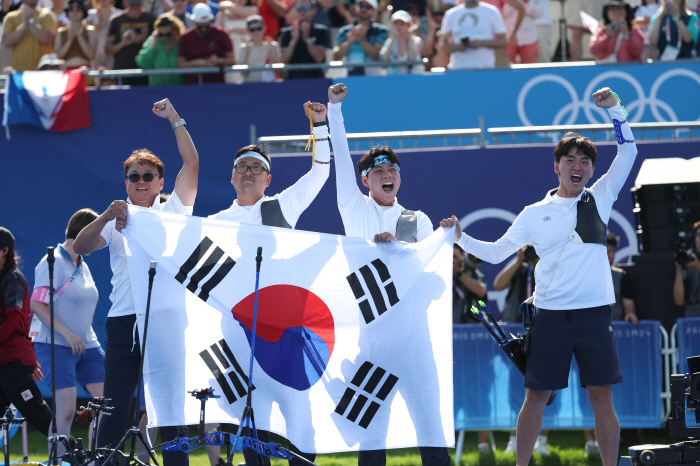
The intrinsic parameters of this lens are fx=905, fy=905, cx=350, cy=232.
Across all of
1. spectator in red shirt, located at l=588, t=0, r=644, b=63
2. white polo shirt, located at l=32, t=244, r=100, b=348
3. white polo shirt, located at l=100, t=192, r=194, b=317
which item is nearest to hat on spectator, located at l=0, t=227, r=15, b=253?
white polo shirt, located at l=32, t=244, r=100, b=348

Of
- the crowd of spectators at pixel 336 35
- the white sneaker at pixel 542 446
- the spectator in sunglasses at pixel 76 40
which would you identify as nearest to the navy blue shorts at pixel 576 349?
the white sneaker at pixel 542 446

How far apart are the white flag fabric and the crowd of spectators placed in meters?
4.91

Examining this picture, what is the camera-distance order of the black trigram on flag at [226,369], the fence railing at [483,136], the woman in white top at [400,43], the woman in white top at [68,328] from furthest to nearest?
the woman in white top at [400,43] → the fence railing at [483,136] → the woman in white top at [68,328] → the black trigram on flag at [226,369]

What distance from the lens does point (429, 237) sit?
5.30 meters

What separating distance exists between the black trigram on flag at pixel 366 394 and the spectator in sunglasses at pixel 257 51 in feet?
19.1

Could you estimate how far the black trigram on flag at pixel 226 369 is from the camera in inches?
196

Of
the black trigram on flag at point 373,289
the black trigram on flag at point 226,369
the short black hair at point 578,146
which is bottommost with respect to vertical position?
the black trigram on flag at point 226,369

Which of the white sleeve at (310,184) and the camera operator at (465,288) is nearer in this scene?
the white sleeve at (310,184)

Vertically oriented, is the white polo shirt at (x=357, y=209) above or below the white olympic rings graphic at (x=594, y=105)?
below

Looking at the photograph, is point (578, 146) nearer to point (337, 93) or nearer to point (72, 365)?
point (337, 93)

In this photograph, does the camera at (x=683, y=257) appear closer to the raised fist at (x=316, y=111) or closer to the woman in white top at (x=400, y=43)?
the raised fist at (x=316, y=111)

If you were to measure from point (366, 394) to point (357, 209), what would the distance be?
3.53 ft

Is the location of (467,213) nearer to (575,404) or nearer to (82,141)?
(575,404)

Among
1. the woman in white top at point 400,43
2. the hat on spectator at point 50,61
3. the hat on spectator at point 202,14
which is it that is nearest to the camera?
the hat on spectator at point 202,14
